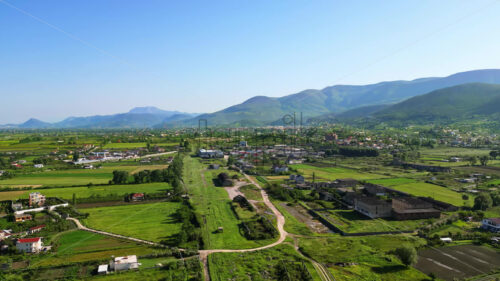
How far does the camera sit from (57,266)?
17875 mm

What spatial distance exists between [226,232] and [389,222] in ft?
51.5

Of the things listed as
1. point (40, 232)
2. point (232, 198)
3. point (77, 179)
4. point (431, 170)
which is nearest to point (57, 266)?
point (40, 232)

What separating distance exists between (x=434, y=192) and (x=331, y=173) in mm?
16697

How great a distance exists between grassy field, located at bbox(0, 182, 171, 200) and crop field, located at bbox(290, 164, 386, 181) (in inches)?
993

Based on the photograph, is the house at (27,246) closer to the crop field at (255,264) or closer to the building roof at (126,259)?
the building roof at (126,259)

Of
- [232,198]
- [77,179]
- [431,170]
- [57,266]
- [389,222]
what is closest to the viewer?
[57,266]

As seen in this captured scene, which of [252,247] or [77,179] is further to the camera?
[77,179]

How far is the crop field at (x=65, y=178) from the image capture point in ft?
135

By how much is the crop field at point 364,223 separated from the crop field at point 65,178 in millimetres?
34759

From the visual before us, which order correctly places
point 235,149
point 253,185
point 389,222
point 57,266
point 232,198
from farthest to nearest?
→ point 235,149 → point 253,185 → point 232,198 → point 389,222 → point 57,266

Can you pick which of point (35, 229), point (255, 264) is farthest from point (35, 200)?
point (255, 264)

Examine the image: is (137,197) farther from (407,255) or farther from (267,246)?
(407,255)

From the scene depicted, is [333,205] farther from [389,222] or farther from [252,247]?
[252,247]

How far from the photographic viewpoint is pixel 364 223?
25844mm
